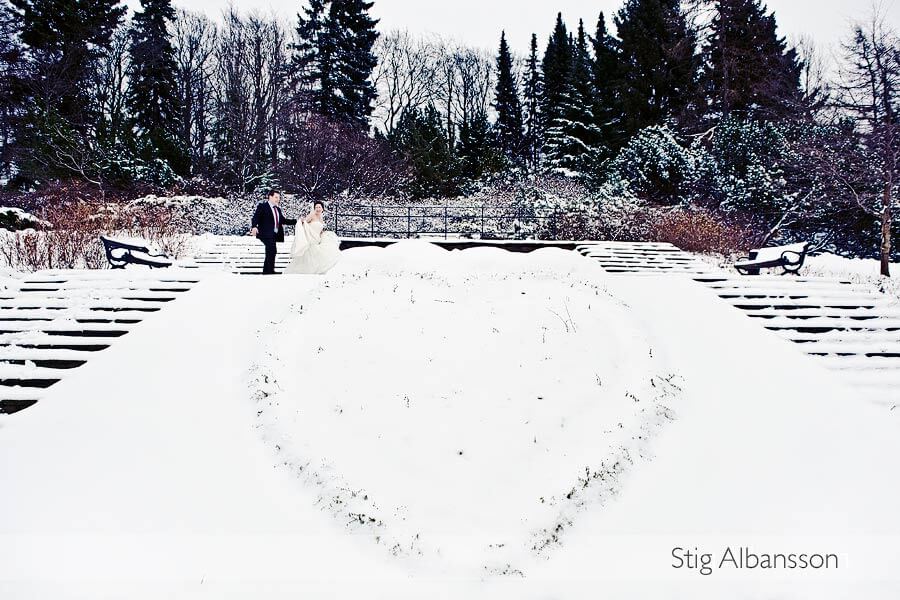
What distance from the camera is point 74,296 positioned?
19.5ft

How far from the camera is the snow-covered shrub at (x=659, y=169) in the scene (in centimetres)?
2034

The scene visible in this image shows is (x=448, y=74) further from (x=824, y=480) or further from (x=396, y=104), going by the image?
(x=824, y=480)

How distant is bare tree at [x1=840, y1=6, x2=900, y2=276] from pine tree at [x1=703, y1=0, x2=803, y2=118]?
22.2ft

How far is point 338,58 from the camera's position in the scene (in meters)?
30.5

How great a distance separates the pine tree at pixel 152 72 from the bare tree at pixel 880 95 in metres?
29.4

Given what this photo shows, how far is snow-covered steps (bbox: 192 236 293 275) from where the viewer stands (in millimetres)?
10188

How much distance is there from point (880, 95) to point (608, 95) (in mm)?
16275

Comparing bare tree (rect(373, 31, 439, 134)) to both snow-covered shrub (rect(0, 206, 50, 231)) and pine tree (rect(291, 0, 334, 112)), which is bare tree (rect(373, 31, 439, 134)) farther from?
snow-covered shrub (rect(0, 206, 50, 231))

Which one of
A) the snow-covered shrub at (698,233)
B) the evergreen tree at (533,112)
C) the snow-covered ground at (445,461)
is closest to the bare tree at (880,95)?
the snow-covered shrub at (698,233)

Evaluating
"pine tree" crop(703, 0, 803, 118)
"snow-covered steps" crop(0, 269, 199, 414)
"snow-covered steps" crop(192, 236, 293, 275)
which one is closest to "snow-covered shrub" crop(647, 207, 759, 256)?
"pine tree" crop(703, 0, 803, 118)

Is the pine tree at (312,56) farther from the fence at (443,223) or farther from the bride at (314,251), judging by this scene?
the bride at (314,251)

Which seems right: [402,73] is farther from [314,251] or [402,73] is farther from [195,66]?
[314,251]

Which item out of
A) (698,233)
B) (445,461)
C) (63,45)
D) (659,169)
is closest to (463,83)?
(659,169)

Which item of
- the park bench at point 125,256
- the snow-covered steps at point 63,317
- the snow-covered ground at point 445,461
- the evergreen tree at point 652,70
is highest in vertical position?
the evergreen tree at point 652,70
